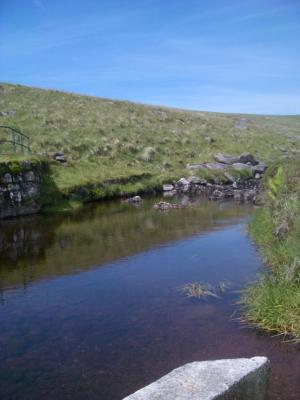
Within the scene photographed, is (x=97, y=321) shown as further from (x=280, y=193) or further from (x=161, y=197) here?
(x=161, y=197)

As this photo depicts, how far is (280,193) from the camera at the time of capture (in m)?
19.3

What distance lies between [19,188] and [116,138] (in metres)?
22.2

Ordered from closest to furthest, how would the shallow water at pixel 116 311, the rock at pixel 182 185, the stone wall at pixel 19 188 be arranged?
the shallow water at pixel 116 311 → the stone wall at pixel 19 188 → the rock at pixel 182 185

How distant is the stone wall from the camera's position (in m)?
26.6

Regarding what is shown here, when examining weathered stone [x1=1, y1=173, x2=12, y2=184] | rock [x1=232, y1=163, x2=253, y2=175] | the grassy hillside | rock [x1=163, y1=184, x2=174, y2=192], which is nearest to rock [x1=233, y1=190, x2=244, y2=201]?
rock [x1=163, y1=184, x2=174, y2=192]

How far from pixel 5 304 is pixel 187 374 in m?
7.88

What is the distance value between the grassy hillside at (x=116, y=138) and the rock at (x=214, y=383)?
24.7 metres

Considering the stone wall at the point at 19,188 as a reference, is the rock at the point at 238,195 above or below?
below

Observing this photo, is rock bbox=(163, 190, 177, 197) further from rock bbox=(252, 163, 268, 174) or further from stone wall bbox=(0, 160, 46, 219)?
rock bbox=(252, 163, 268, 174)

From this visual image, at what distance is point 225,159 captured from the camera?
4712cm

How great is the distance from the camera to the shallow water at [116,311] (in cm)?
903

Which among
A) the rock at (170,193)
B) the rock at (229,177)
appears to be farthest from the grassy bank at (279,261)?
the rock at (229,177)

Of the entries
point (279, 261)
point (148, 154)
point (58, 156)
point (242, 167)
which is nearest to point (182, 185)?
point (148, 154)

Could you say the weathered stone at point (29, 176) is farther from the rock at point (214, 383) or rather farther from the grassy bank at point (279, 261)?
the rock at point (214, 383)
